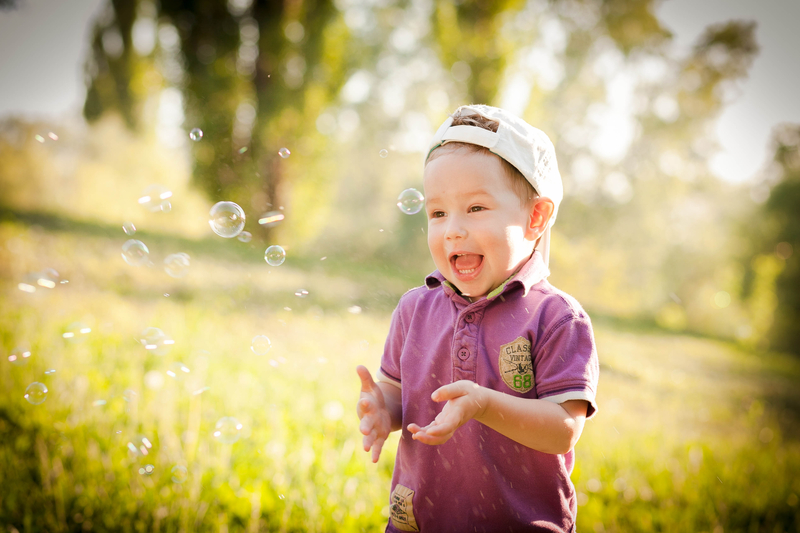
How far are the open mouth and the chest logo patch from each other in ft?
0.73

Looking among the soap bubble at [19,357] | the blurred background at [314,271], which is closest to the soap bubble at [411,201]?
the blurred background at [314,271]

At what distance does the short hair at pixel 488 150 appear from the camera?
1369mm

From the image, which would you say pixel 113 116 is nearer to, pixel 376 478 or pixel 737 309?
pixel 376 478

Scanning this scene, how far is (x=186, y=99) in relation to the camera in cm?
1176

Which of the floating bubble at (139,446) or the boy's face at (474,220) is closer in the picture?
the boy's face at (474,220)

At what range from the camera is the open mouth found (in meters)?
1.39

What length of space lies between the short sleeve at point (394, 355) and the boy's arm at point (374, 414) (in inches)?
2.6

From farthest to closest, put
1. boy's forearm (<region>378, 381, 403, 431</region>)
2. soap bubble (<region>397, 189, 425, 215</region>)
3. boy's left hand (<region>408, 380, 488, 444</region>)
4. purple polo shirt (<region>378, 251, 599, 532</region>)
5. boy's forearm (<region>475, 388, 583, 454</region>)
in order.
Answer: soap bubble (<region>397, 189, 425, 215</region>), boy's forearm (<region>378, 381, 403, 431</region>), purple polo shirt (<region>378, 251, 599, 532</region>), boy's forearm (<region>475, 388, 583, 454</region>), boy's left hand (<region>408, 380, 488, 444</region>)

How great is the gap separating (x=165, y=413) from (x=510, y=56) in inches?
335

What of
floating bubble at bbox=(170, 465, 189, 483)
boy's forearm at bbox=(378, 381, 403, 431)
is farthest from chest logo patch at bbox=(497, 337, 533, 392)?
floating bubble at bbox=(170, 465, 189, 483)

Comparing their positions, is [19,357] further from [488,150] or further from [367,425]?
[488,150]

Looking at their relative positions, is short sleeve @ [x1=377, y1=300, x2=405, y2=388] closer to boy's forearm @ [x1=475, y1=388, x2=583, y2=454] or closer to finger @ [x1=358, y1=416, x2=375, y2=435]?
finger @ [x1=358, y1=416, x2=375, y2=435]

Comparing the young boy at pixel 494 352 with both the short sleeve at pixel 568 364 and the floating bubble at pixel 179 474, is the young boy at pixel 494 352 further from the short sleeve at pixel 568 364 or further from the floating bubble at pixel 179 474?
the floating bubble at pixel 179 474

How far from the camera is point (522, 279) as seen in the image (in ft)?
4.57
